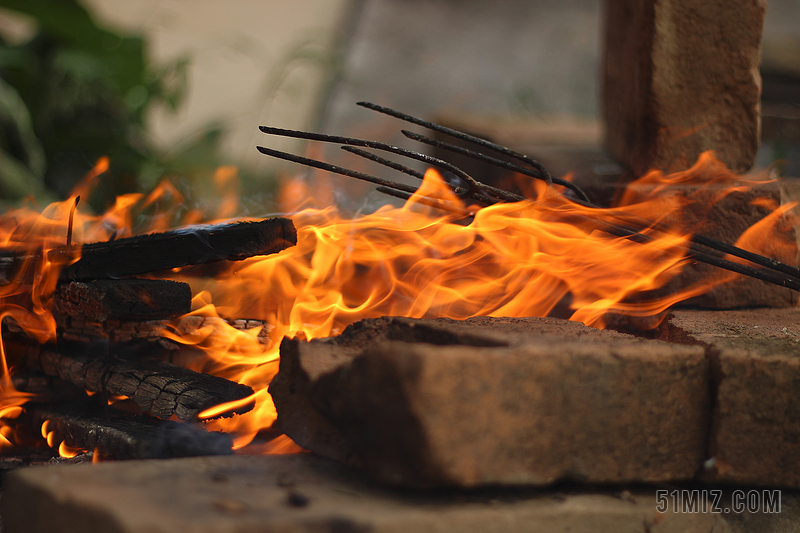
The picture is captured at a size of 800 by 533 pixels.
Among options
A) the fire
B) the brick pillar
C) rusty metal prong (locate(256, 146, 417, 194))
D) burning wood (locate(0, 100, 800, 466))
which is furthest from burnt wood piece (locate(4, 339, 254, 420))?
the brick pillar

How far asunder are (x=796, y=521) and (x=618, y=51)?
2.07 m

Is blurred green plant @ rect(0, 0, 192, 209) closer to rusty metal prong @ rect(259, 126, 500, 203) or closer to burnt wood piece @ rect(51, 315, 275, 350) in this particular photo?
burnt wood piece @ rect(51, 315, 275, 350)

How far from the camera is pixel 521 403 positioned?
115 centimetres

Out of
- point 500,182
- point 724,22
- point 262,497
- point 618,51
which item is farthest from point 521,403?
point 618,51

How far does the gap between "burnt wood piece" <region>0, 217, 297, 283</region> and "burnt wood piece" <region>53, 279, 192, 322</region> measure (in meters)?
0.04

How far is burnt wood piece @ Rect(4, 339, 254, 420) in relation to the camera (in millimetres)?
1613

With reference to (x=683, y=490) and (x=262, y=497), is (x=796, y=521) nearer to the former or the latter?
(x=683, y=490)

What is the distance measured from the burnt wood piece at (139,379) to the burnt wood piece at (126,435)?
0.05 m

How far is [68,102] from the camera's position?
4633 mm

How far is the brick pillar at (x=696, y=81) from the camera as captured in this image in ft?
6.98

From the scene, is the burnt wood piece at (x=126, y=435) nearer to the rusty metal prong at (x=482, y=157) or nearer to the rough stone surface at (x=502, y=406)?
the rough stone surface at (x=502, y=406)

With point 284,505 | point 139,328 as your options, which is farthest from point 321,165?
point 284,505

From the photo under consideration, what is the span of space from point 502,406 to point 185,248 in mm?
1095

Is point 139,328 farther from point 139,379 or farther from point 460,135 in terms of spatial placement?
point 460,135
